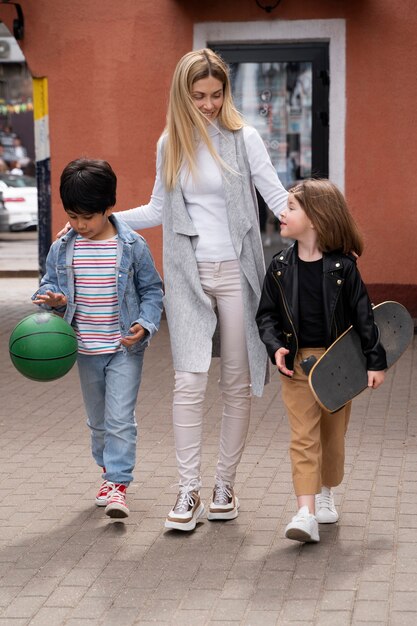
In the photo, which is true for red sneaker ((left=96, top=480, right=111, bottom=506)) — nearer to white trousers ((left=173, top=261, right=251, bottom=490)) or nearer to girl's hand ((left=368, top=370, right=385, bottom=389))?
white trousers ((left=173, top=261, right=251, bottom=490))

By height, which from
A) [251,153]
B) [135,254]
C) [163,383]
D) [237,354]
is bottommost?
[163,383]

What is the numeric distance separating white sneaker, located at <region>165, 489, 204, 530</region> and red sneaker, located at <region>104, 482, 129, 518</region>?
196 mm

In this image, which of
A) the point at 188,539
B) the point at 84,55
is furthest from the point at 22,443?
the point at 84,55

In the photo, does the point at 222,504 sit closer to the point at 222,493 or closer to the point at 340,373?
the point at 222,493

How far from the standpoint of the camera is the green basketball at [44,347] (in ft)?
17.0

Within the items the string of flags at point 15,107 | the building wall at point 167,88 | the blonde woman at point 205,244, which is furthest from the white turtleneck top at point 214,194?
the string of flags at point 15,107

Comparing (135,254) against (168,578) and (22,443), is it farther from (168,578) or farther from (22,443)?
(22,443)

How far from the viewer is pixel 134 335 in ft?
17.6

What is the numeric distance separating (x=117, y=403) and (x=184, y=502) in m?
0.54

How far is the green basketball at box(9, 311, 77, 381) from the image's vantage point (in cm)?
518

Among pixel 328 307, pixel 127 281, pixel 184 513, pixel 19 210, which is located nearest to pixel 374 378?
pixel 328 307

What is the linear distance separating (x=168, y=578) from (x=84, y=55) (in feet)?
26.7

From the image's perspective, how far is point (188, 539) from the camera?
5180mm

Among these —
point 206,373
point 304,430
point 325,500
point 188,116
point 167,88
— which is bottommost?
point 325,500
